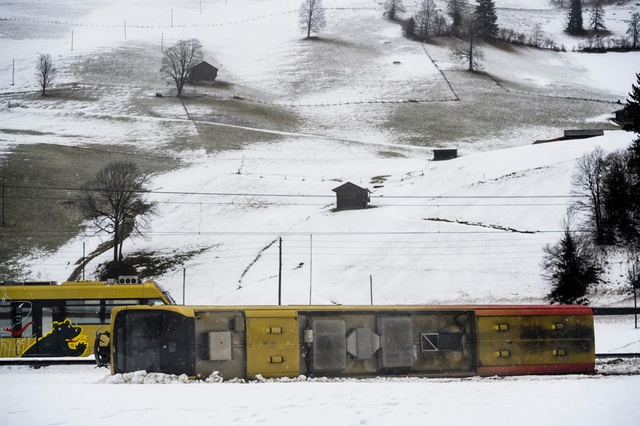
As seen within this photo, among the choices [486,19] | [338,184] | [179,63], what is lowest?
[338,184]

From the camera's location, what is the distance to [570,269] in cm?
5338

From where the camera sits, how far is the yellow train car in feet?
102

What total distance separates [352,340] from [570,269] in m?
36.6

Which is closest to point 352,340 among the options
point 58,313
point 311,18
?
point 58,313

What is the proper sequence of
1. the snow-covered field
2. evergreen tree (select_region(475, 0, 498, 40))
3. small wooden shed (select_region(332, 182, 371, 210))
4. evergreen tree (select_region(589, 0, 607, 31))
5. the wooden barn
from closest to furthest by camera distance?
the snow-covered field
small wooden shed (select_region(332, 182, 371, 210))
the wooden barn
evergreen tree (select_region(475, 0, 498, 40))
evergreen tree (select_region(589, 0, 607, 31))

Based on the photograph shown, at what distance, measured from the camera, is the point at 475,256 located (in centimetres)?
5891

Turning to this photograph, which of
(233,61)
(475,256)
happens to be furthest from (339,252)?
(233,61)

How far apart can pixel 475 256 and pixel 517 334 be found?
1429 inches

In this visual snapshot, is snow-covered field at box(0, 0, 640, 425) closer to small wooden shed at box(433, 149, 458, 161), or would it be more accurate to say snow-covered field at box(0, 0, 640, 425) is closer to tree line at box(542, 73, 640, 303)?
tree line at box(542, 73, 640, 303)

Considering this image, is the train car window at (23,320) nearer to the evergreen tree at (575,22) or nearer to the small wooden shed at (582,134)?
the small wooden shed at (582,134)

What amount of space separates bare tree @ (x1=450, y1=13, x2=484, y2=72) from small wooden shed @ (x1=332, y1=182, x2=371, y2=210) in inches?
3615

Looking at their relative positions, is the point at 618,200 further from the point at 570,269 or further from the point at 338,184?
the point at 338,184

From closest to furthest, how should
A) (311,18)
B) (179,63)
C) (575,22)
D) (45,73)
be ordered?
1. (45,73)
2. (179,63)
3. (311,18)
4. (575,22)

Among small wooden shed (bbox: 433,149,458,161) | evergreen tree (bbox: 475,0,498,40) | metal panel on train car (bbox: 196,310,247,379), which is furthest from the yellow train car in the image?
evergreen tree (bbox: 475,0,498,40)
